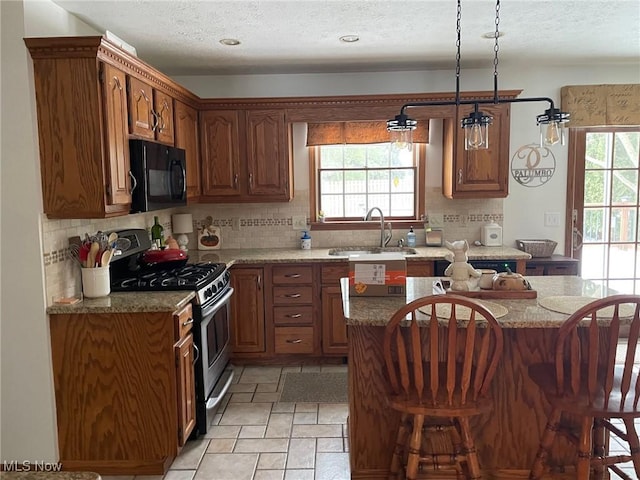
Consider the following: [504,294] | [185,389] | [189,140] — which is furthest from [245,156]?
[504,294]

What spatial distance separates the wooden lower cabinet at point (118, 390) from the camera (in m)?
2.49

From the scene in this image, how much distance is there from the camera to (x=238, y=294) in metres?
3.94

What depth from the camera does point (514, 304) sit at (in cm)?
229

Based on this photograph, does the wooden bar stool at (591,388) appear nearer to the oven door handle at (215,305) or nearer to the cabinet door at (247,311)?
the oven door handle at (215,305)

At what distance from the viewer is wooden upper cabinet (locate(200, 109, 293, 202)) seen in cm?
412

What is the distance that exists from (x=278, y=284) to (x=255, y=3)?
6.95ft

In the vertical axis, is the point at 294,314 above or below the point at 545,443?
above

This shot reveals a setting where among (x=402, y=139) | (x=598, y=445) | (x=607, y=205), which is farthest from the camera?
(x=607, y=205)

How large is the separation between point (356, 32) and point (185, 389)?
2497 millimetres

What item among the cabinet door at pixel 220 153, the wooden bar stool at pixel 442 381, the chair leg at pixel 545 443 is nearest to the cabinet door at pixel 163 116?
Answer: the cabinet door at pixel 220 153

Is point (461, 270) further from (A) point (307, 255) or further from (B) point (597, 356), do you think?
(A) point (307, 255)

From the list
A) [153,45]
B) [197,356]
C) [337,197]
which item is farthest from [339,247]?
[153,45]

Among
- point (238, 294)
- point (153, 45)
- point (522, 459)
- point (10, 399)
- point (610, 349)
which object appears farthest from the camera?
point (238, 294)

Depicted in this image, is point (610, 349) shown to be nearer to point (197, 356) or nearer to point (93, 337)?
point (197, 356)
